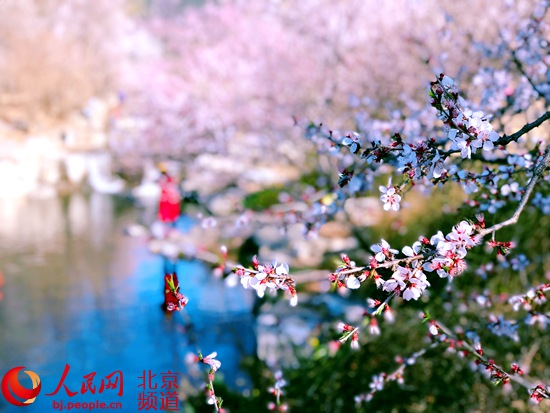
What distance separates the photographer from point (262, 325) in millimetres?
6672

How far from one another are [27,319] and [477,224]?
27.6ft

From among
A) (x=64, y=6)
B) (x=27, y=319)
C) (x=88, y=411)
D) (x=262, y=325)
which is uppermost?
(x=64, y=6)

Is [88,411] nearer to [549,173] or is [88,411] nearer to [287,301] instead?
[287,301]

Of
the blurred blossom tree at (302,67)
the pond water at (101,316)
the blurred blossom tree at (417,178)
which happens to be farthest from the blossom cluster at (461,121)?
the blurred blossom tree at (302,67)

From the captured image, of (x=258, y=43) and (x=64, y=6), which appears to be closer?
(x=258, y=43)

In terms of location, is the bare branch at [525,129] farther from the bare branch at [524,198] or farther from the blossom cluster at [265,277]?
the blossom cluster at [265,277]

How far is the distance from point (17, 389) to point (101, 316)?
2080mm

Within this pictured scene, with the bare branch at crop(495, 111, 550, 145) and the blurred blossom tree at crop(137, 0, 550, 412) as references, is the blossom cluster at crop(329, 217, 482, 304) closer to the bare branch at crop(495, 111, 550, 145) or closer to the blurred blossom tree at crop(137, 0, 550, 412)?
the blurred blossom tree at crop(137, 0, 550, 412)

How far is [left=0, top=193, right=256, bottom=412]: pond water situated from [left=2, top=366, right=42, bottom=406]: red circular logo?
0.26 ft

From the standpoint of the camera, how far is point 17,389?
21.6 ft

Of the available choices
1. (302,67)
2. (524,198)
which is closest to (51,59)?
(302,67)

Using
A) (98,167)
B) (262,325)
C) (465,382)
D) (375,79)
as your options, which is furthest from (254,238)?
(98,167)

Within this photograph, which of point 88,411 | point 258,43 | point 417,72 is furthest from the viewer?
point 258,43

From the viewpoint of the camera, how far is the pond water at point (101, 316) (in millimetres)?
6609
